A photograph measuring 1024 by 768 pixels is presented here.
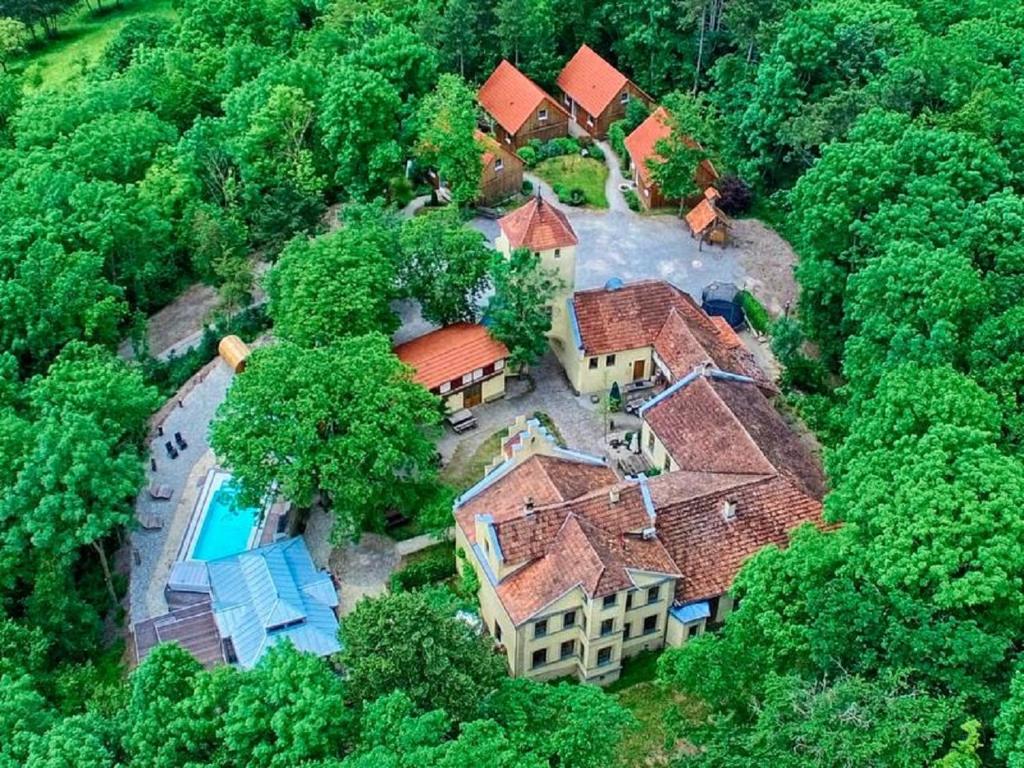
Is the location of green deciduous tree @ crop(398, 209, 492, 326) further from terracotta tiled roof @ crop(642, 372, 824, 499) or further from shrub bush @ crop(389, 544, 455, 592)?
shrub bush @ crop(389, 544, 455, 592)

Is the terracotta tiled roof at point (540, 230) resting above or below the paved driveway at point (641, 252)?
above

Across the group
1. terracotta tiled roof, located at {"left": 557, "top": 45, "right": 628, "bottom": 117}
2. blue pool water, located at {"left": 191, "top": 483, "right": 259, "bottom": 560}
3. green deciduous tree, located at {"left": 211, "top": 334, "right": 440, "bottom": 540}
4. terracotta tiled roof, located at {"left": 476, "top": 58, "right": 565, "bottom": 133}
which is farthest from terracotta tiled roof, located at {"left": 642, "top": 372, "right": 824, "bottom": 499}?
terracotta tiled roof, located at {"left": 557, "top": 45, "right": 628, "bottom": 117}

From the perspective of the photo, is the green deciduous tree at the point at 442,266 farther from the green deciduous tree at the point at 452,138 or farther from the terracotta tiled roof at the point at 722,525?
the terracotta tiled roof at the point at 722,525

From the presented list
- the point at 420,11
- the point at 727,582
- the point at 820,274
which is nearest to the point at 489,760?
the point at 727,582

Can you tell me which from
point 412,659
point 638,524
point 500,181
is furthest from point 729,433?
point 500,181

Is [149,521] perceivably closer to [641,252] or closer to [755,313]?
[641,252]

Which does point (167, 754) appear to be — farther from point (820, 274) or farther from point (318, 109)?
point (318, 109)

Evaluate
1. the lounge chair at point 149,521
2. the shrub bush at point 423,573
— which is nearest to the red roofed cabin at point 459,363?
the shrub bush at point 423,573
